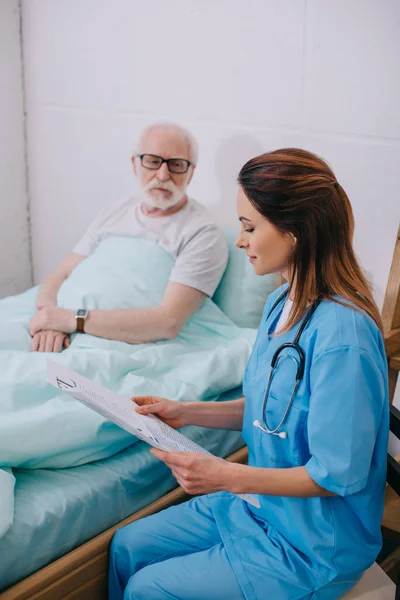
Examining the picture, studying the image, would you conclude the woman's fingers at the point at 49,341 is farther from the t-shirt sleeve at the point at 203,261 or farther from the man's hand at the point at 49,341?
the t-shirt sleeve at the point at 203,261

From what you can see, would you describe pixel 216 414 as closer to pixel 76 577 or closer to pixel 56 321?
pixel 76 577

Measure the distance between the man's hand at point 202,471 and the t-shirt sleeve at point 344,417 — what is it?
153 millimetres

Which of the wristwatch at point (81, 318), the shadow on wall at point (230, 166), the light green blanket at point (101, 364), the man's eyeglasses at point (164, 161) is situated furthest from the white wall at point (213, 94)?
the wristwatch at point (81, 318)

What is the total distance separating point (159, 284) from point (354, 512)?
105cm

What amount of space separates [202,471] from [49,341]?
89 centimetres

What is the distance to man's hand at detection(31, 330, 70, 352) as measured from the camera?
1821 mm

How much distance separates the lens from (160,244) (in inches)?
81.0

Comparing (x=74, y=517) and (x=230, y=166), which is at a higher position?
(x=230, y=166)

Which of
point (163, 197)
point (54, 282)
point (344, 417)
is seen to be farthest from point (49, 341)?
point (344, 417)

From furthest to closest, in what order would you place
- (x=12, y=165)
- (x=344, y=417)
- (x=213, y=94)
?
(x=12, y=165)
(x=213, y=94)
(x=344, y=417)

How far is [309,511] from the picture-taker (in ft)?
3.68

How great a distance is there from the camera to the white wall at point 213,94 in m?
1.77

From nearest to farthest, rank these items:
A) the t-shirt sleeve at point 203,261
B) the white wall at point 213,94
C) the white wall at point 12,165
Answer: the white wall at point 213,94
the t-shirt sleeve at point 203,261
the white wall at point 12,165

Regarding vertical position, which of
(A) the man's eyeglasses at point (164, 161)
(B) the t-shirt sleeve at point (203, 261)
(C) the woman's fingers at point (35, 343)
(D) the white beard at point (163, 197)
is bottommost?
(C) the woman's fingers at point (35, 343)
